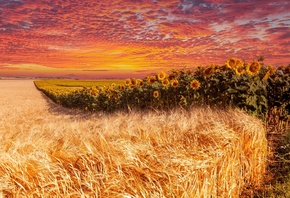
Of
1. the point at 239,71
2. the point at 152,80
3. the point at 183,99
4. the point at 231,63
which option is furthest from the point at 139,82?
the point at 239,71

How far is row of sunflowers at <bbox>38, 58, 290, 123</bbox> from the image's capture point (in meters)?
5.40

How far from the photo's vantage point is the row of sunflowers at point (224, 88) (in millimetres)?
5398

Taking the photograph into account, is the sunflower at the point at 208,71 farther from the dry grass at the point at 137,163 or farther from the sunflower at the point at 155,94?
the dry grass at the point at 137,163

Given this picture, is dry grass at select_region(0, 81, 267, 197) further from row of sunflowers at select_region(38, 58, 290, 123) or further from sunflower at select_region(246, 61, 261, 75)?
sunflower at select_region(246, 61, 261, 75)

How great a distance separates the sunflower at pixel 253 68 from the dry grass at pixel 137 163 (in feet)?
6.92

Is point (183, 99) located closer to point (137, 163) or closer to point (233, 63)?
point (233, 63)

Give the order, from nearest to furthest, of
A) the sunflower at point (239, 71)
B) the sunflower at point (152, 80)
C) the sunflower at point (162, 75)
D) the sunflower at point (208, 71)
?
1. the sunflower at point (239, 71)
2. the sunflower at point (208, 71)
3. the sunflower at point (162, 75)
4. the sunflower at point (152, 80)

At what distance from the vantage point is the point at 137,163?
2.68 metres

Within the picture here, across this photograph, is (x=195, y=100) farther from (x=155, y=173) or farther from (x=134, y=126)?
(x=155, y=173)

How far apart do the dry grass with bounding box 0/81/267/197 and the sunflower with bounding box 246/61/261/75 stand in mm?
2108

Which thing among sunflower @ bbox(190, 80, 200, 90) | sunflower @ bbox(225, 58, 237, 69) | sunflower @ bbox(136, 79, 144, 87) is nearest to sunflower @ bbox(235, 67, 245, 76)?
sunflower @ bbox(225, 58, 237, 69)

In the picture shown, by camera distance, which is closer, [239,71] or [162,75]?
[239,71]

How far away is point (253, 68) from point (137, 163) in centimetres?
401

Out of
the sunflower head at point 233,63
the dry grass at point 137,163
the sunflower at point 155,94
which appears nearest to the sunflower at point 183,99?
the sunflower at point 155,94
